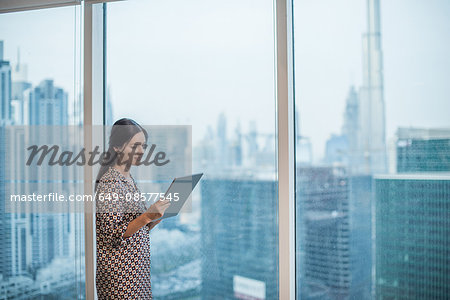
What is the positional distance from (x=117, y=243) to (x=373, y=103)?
1.52 metres

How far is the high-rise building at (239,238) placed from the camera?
7.44 ft

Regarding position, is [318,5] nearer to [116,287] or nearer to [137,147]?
[137,147]

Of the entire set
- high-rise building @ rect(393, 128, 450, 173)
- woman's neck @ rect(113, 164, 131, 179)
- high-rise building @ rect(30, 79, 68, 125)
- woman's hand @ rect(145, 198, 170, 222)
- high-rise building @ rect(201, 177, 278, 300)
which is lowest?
high-rise building @ rect(201, 177, 278, 300)

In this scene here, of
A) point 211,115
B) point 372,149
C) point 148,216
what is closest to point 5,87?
point 211,115

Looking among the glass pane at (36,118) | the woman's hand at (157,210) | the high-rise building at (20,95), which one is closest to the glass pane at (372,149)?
the woman's hand at (157,210)

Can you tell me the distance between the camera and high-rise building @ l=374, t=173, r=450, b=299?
78.9 inches

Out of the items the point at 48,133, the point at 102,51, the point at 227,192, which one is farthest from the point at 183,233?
the point at 102,51

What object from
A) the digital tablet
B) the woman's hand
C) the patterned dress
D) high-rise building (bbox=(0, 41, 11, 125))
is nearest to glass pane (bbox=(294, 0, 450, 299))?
the digital tablet

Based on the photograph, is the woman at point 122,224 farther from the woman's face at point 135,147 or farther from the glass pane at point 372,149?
the glass pane at point 372,149

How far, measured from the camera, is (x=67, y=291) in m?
2.57

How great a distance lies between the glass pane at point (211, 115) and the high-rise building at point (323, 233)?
16cm

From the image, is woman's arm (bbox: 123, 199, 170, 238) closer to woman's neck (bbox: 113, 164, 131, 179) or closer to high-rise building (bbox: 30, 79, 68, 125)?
woman's neck (bbox: 113, 164, 131, 179)

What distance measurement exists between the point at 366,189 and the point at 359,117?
1.30ft

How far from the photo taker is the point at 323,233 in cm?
220
